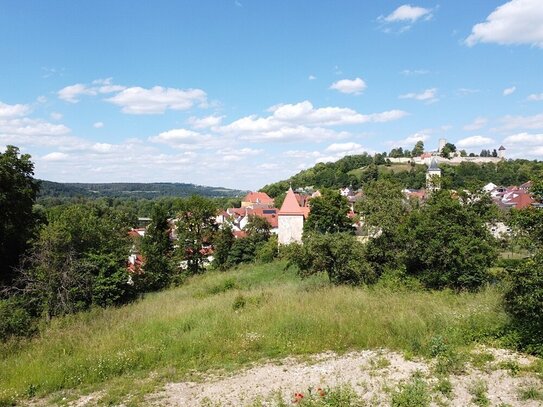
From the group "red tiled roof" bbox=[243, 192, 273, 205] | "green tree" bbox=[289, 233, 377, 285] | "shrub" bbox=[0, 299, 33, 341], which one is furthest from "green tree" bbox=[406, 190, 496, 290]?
"red tiled roof" bbox=[243, 192, 273, 205]

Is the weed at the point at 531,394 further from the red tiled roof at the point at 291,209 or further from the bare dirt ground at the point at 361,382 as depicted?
the red tiled roof at the point at 291,209

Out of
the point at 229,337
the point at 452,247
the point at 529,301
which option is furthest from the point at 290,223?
the point at 529,301

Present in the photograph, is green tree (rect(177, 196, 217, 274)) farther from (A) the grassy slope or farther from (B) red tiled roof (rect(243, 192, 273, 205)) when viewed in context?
(B) red tiled roof (rect(243, 192, 273, 205))

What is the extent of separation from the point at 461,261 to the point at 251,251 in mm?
30818

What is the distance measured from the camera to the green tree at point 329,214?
45.5 metres

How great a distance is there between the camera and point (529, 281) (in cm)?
657

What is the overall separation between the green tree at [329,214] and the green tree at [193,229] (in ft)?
39.9

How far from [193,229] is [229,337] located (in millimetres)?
30094

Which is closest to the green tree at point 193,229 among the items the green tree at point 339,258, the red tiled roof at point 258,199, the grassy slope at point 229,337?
the green tree at point 339,258

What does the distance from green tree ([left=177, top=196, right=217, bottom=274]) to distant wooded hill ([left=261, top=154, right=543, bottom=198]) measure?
2265 inches

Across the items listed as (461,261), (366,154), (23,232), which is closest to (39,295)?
(23,232)

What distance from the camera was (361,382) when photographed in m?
6.42

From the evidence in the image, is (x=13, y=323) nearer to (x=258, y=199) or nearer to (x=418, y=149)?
(x=258, y=199)

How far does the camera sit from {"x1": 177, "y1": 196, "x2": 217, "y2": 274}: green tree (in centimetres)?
3797
